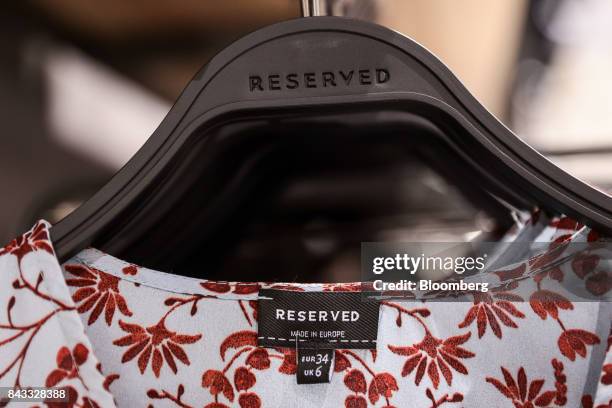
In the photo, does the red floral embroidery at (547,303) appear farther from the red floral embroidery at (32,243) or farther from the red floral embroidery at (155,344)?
the red floral embroidery at (32,243)

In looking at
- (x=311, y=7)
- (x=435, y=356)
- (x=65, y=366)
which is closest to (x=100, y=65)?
(x=311, y=7)

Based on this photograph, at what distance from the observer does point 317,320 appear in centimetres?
42

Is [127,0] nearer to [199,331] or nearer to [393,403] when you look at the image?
[199,331]

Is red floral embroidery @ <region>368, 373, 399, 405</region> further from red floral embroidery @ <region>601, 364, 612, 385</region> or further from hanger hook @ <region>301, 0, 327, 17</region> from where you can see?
hanger hook @ <region>301, 0, 327, 17</region>

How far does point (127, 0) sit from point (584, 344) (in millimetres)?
708

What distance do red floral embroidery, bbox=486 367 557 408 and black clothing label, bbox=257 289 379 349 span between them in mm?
102

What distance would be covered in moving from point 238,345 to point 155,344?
7 centimetres

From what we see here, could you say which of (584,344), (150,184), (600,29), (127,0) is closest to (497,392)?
(584,344)

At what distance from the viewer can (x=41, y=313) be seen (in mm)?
390

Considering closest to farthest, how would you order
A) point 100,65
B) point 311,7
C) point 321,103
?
point 321,103
point 311,7
point 100,65

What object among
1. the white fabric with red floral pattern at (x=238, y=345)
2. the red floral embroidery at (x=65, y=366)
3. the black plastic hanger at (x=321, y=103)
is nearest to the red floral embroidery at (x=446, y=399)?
the white fabric with red floral pattern at (x=238, y=345)

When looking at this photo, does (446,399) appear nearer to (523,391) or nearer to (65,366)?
(523,391)

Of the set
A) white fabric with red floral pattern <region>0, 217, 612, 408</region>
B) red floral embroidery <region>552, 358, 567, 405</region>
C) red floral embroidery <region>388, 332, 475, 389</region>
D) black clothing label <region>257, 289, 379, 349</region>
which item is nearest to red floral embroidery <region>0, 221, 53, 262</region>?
white fabric with red floral pattern <region>0, 217, 612, 408</region>

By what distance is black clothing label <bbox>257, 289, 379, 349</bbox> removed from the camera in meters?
0.42
